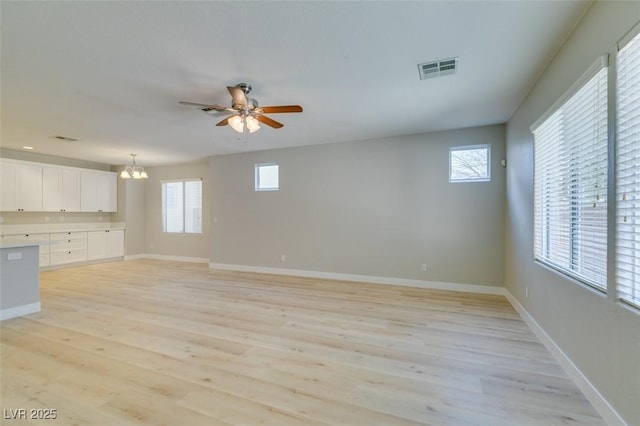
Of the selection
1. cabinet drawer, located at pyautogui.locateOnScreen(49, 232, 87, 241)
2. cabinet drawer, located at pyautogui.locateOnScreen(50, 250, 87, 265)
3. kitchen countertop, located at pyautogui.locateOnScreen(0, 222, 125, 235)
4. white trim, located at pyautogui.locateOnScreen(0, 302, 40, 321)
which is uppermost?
kitchen countertop, located at pyautogui.locateOnScreen(0, 222, 125, 235)

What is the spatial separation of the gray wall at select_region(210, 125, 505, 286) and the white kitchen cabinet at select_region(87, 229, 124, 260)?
309cm

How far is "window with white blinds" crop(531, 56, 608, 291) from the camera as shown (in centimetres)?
182

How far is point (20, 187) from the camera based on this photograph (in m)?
5.76

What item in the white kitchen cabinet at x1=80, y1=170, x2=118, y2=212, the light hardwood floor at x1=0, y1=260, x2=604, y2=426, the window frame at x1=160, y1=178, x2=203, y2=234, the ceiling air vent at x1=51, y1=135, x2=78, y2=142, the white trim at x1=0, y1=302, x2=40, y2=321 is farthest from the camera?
the window frame at x1=160, y1=178, x2=203, y2=234

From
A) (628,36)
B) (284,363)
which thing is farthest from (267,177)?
(628,36)

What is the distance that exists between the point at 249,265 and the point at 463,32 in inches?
222

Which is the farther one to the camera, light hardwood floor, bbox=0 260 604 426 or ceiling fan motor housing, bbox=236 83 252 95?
ceiling fan motor housing, bbox=236 83 252 95

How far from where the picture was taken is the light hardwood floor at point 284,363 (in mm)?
1766

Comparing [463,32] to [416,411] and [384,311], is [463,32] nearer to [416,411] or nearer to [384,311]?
[416,411]

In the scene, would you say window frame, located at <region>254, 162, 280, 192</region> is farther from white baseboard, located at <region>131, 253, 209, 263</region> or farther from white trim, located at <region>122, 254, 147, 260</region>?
white trim, located at <region>122, 254, 147, 260</region>

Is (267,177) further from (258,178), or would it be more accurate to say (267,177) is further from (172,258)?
(172,258)

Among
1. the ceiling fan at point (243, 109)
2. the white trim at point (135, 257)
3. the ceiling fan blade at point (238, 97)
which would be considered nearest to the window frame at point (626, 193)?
the ceiling fan at point (243, 109)

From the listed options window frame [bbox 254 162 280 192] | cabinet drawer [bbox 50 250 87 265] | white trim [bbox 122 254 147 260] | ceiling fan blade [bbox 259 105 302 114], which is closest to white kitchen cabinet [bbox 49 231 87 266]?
cabinet drawer [bbox 50 250 87 265]

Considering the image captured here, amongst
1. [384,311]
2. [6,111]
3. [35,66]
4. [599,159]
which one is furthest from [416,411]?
[6,111]
